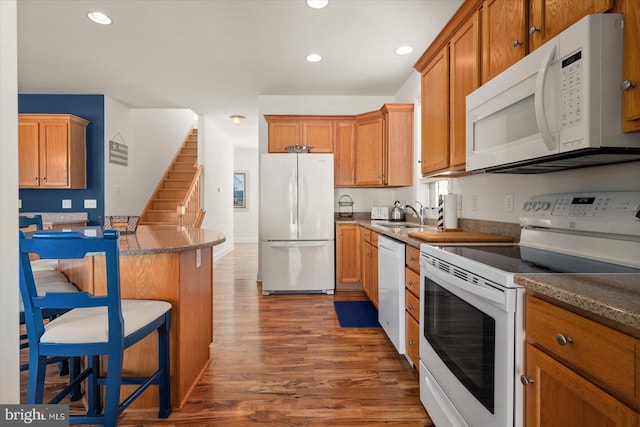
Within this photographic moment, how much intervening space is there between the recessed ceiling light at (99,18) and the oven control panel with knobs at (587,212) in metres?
3.58

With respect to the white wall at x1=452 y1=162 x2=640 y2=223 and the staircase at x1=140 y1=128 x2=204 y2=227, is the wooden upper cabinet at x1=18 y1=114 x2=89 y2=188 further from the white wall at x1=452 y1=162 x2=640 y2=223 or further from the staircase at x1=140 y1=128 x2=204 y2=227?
the white wall at x1=452 y1=162 x2=640 y2=223

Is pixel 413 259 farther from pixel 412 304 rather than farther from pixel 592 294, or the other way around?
pixel 592 294

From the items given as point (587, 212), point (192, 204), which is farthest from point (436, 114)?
point (192, 204)

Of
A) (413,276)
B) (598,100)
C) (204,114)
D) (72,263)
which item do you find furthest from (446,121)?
(204,114)

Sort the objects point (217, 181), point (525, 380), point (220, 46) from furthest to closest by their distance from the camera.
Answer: point (217, 181) < point (220, 46) < point (525, 380)

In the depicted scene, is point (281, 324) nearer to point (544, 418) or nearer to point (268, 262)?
point (268, 262)

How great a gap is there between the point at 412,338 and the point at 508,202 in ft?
3.50

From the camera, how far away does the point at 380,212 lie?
4633mm

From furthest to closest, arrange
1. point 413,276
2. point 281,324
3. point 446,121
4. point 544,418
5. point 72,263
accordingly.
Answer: point 281,324 < point 446,121 < point 413,276 < point 72,263 < point 544,418

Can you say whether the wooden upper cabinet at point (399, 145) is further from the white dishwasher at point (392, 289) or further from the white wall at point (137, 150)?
the white wall at point (137, 150)

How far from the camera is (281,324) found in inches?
123

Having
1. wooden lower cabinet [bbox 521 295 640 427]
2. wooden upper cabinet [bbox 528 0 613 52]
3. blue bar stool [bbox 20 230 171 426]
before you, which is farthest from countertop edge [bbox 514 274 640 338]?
blue bar stool [bbox 20 230 171 426]

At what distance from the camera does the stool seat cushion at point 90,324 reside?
1.30 meters

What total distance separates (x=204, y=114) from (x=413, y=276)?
5.13 m
